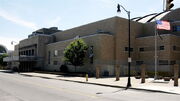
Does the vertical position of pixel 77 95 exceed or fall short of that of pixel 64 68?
it exceeds it

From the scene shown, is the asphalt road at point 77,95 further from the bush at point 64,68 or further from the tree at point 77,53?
the bush at point 64,68

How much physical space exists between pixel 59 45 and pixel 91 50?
15796 mm

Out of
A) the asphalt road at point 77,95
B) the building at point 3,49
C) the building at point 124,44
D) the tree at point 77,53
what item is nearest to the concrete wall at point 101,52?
the building at point 124,44

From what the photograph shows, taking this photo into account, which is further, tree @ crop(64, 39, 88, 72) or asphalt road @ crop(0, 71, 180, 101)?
tree @ crop(64, 39, 88, 72)

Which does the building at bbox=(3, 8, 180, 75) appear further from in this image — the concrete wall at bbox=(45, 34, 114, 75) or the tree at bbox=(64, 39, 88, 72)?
the tree at bbox=(64, 39, 88, 72)

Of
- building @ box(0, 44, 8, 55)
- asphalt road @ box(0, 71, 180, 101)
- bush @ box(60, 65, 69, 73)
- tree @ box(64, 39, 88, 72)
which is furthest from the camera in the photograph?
building @ box(0, 44, 8, 55)

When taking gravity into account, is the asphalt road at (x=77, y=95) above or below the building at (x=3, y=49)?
below

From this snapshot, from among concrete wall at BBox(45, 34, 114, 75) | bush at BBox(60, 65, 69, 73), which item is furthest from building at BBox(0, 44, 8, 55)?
concrete wall at BBox(45, 34, 114, 75)

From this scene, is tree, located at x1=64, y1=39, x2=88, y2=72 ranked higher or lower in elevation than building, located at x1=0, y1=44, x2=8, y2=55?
lower

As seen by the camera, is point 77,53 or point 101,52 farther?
point 77,53

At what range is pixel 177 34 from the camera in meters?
53.3

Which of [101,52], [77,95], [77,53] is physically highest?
[101,52]

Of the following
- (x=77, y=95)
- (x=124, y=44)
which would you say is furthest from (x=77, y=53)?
(x=77, y=95)

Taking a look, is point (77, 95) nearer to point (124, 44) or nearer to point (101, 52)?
point (101, 52)
